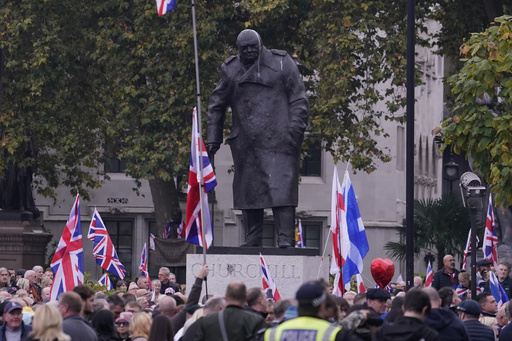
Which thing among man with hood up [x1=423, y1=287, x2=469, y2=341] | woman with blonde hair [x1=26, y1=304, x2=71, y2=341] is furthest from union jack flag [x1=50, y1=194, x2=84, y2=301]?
woman with blonde hair [x1=26, y1=304, x2=71, y2=341]

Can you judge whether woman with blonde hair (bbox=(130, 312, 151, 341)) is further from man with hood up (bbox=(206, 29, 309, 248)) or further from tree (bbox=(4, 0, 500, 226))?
tree (bbox=(4, 0, 500, 226))

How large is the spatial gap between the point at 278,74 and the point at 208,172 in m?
1.35

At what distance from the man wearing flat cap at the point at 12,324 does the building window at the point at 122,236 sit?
36.9 metres

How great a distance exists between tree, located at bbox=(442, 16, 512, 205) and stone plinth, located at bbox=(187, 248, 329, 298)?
240 inches

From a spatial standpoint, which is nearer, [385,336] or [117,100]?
[385,336]

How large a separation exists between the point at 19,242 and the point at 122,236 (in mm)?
16252

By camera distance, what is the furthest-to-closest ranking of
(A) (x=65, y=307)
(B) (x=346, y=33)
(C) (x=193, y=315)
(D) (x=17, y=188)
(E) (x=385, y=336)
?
(D) (x=17, y=188) < (B) (x=346, y=33) < (C) (x=193, y=315) < (A) (x=65, y=307) < (E) (x=385, y=336)

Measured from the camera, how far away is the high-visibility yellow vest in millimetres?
8922

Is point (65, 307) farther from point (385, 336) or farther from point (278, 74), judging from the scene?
point (278, 74)

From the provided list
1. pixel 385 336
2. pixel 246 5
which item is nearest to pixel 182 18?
pixel 246 5

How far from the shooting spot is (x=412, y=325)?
32.0 ft

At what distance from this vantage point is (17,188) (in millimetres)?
34438

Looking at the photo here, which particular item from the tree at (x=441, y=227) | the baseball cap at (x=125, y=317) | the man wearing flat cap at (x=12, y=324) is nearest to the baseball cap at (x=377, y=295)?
the baseball cap at (x=125, y=317)

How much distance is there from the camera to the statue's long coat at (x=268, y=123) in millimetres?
16234
